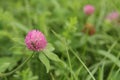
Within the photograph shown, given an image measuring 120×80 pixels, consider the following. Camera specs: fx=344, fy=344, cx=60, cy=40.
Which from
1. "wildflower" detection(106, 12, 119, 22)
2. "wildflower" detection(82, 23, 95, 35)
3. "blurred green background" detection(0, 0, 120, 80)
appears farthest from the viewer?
"wildflower" detection(106, 12, 119, 22)

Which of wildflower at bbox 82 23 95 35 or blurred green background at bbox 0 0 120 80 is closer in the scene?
blurred green background at bbox 0 0 120 80

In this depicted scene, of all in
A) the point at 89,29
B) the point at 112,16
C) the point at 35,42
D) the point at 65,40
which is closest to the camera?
the point at 35,42

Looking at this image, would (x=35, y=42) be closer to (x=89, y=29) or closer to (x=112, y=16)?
(x=89, y=29)

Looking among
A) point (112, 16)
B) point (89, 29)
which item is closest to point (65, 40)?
point (89, 29)

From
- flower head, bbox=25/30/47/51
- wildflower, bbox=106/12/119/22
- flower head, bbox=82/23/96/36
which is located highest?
wildflower, bbox=106/12/119/22

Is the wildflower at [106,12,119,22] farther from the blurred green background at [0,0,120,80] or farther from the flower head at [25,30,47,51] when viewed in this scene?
the flower head at [25,30,47,51]

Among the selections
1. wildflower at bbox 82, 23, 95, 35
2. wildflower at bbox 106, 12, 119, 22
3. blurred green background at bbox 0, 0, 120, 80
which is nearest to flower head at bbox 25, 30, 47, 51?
blurred green background at bbox 0, 0, 120, 80

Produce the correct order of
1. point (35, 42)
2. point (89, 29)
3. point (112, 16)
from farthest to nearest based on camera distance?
point (112, 16) → point (89, 29) → point (35, 42)

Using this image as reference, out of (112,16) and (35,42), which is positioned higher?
(112,16)

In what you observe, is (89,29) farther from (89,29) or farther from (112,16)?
(112,16)

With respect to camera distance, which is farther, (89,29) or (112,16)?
(112,16)
